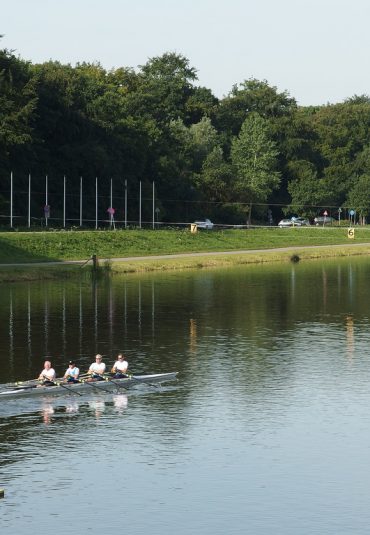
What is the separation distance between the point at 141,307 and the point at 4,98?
212ft

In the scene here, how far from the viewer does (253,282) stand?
12238cm

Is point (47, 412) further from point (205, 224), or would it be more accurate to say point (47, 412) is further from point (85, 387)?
point (205, 224)

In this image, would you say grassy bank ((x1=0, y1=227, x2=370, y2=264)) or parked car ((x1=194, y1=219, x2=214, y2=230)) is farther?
parked car ((x1=194, y1=219, x2=214, y2=230))

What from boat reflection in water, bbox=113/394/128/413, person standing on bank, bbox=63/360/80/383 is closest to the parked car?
boat reflection in water, bbox=113/394/128/413

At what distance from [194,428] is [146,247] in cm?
9704

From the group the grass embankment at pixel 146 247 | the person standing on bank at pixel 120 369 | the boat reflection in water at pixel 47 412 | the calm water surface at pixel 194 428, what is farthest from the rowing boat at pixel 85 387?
the grass embankment at pixel 146 247

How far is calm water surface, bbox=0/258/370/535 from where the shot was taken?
137ft

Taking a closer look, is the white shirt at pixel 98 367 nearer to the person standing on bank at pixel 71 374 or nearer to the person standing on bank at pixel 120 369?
the person standing on bank at pixel 120 369

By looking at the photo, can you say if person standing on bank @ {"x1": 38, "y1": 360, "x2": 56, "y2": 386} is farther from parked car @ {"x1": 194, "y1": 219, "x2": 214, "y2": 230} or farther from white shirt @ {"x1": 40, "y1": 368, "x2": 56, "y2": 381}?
parked car @ {"x1": 194, "y1": 219, "x2": 214, "y2": 230}

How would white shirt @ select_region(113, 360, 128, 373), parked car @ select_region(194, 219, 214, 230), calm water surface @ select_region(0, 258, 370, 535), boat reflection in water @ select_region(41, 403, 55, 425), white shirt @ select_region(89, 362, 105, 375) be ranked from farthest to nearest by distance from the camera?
parked car @ select_region(194, 219, 214, 230) → white shirt @ select_region(113, 360, 128, 373) → white shirt @ select_region(89, 362, 105, 375) → boat reflection in water @ select_region(41, 403, 55, 425) → calm water surface @ select_region(0, 258, 370, 535)

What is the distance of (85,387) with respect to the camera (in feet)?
198

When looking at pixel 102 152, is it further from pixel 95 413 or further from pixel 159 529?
pixel 159 529

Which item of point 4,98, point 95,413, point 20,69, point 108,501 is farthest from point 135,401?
point 20,69

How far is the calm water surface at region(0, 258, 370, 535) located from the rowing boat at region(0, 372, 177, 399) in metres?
0.63
